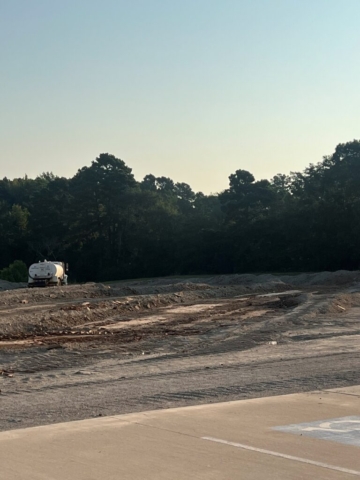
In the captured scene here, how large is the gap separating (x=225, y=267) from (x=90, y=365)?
213ft

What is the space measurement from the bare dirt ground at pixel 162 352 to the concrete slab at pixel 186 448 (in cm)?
109

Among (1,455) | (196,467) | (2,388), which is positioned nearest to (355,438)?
(196,467)

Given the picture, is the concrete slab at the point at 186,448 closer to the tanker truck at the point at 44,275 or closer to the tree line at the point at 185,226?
the tanker truck at the point at 44,275

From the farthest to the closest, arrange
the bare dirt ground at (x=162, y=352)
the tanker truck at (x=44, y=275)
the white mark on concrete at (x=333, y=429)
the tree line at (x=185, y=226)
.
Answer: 1. the tree line at (x=185, y=226)
2. the tanker truck at (x=44, y=275)
3. the bare dirt ground at (x=162, y=352)
4. the white mark on concrete at (x=333, y=429)

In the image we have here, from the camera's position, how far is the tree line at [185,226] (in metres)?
71.9

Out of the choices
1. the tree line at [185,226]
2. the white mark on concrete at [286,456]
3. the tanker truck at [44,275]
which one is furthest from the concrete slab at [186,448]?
the tree line at [185,226]

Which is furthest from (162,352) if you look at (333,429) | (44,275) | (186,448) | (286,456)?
(44,275)

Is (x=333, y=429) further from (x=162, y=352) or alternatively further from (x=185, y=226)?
(x=185, y=226)

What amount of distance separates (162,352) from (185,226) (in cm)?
6829

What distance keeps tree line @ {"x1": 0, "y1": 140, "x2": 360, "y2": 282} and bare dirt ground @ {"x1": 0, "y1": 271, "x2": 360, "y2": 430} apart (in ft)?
119

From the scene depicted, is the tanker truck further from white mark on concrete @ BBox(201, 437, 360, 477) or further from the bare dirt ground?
white mark on concrete @ BBox(201, 437, 360, 477)

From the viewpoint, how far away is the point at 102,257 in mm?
89938

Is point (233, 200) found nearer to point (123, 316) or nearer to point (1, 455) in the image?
point (123, 316)

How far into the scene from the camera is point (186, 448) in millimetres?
8219
